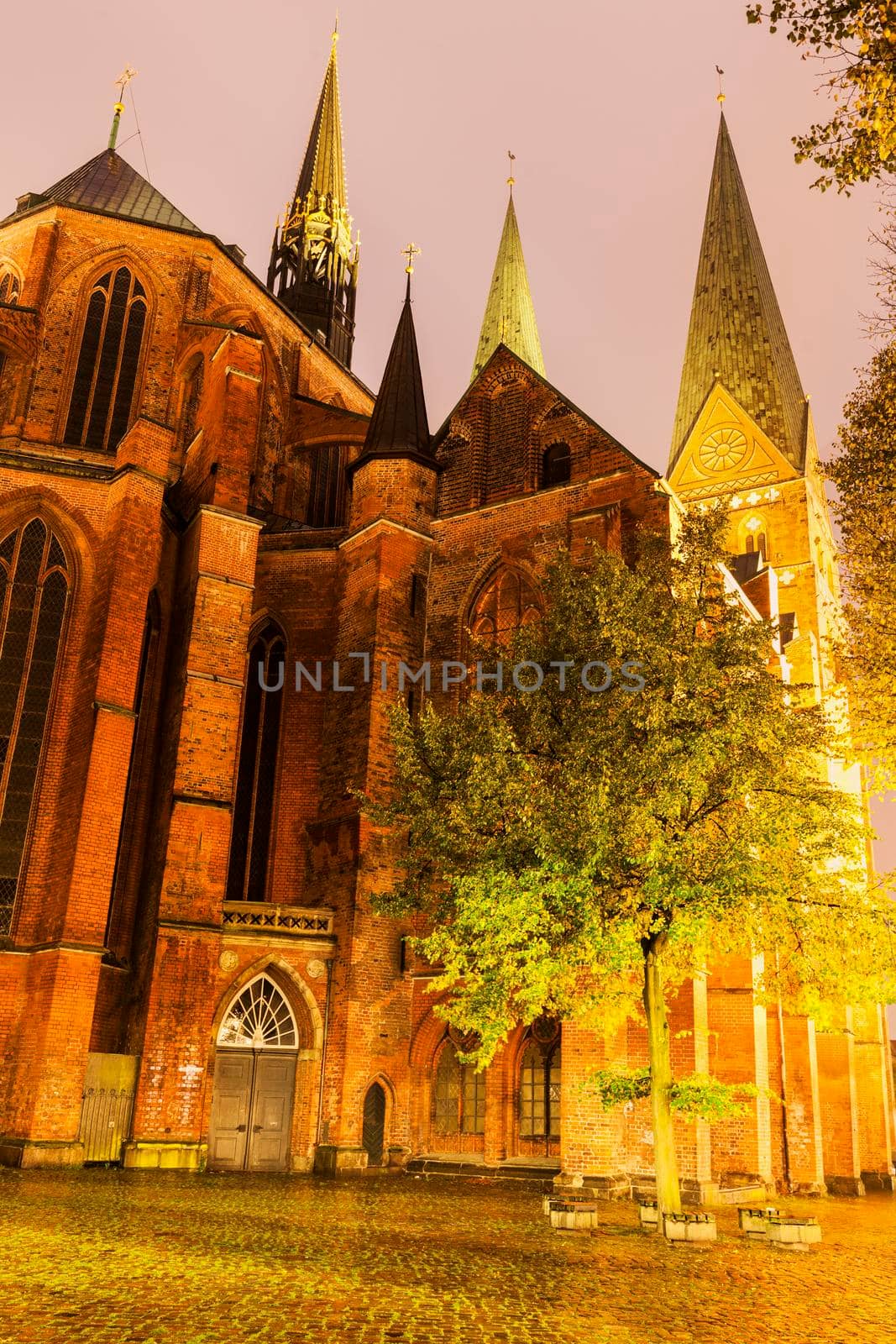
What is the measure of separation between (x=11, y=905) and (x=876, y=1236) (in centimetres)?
1358

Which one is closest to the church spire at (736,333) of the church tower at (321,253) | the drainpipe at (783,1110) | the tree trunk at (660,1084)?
the church tower at (321,253)

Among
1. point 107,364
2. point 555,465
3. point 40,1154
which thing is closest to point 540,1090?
point 40,1154

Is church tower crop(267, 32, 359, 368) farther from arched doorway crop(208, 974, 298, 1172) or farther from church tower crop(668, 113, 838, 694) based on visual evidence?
arched doorway crop(208, 974, 298, 1172)

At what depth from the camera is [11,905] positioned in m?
18.0

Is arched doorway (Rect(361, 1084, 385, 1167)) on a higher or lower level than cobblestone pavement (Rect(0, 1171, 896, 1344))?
higher

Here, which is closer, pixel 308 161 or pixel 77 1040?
pixel 77 1040

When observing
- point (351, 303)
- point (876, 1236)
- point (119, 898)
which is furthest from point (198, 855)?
point (351, 303)

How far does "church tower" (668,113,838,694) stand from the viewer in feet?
131

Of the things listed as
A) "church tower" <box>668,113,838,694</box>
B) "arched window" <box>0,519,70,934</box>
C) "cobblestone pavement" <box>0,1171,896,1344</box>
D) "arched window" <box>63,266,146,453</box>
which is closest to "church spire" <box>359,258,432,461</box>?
"arched window" <box>63,266,146,453</box>

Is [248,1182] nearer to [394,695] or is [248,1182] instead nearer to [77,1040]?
[77,1040]

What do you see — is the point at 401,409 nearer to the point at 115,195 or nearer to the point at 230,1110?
the point at 115,195

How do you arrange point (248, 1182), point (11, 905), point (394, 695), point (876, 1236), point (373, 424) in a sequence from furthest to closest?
1. point (373, 424)
2. point (394, 695)
3. point (11, 905)
4. point (248, 1182)
5. point (876, 1236)

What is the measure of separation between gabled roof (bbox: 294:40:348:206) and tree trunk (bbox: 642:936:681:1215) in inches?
1568

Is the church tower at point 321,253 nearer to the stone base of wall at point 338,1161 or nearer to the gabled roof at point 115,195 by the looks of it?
the gabled roof at point 115,195
